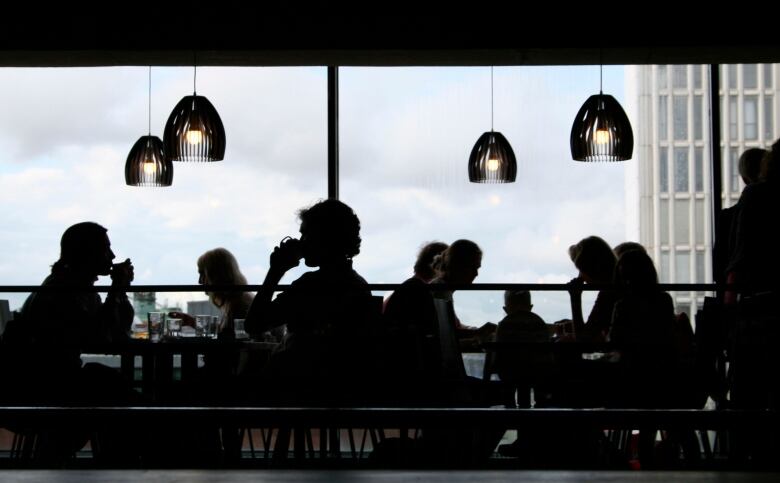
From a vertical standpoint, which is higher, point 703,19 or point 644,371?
point 703,19

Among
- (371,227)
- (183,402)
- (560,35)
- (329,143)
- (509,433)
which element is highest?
(560,35)

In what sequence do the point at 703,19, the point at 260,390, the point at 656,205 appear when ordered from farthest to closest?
1. the point at 656,205
2. the point at 703,19
3. the point at 260,390

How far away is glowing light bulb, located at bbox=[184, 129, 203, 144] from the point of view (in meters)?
4.62

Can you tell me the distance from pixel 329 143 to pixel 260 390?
3569 mm

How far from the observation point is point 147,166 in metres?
5.19

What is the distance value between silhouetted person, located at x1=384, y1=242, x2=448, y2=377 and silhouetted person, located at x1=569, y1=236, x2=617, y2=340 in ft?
1.34

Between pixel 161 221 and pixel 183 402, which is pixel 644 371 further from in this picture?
pixel 161 221

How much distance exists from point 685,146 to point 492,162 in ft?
6.73

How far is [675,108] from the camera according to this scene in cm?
669

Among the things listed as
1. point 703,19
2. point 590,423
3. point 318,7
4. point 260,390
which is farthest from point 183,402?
point 703,19

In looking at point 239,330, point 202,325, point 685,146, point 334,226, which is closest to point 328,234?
point 334,226

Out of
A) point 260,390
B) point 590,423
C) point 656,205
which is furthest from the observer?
point 656,205

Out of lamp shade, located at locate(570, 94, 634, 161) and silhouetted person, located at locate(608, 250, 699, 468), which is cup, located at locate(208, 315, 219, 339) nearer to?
silhouetted person, located at locate(608, 250, 699, 468)

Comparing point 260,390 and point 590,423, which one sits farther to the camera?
point 260,390
